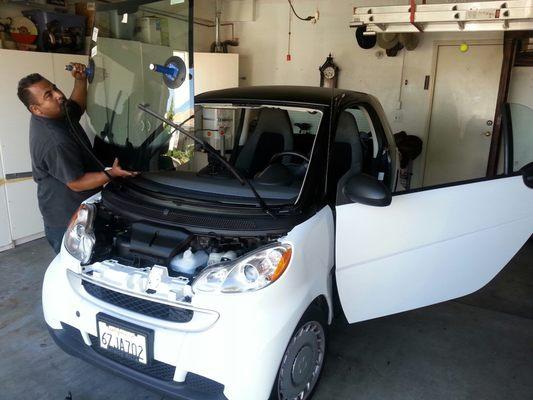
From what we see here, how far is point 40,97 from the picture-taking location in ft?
7.43

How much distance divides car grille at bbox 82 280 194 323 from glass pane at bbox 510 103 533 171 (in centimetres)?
174

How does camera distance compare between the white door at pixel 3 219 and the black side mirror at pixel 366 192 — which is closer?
the black side mirror at pixel 366 192

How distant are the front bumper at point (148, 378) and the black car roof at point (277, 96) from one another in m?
1.39

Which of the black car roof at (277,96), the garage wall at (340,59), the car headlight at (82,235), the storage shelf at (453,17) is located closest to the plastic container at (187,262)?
the car headlight at (82,235)

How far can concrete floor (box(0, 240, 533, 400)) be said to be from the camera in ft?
6.81

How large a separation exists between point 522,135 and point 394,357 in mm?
1354

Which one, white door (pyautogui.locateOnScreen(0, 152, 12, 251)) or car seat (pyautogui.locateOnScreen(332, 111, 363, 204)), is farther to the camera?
white door (pyautogui.locateOnScreen(0, 152, 12, 251))

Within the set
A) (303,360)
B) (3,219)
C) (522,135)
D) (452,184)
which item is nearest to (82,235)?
(303,360)

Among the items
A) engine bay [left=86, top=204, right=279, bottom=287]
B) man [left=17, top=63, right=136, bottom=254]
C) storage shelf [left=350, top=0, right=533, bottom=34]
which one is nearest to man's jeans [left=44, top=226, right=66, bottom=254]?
man [left=17, top=63, right=136, bottom=254]

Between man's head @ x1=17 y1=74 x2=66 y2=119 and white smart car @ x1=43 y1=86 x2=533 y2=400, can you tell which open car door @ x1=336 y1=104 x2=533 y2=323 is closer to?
white smart car @ x1=43 y1=86 x2=533 y2=400

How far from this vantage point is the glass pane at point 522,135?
2.13 metres

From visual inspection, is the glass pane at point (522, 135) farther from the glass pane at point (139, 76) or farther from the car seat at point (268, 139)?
the glass pane at point (139, 76)

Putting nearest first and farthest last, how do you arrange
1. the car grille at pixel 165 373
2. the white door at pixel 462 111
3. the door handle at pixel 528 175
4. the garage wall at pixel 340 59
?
the car grille at pixel 165 373
the door handle at pixel 528 175
the white door at pixel 462 111
the garage wall at pixel 340 59

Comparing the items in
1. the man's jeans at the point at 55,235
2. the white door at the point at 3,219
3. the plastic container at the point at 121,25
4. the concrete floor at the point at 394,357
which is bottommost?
the concrete floor at the point at 394,357
